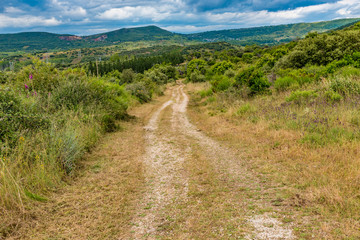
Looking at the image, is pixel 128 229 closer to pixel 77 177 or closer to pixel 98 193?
pixel 98 193

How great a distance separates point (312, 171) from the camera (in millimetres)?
4551

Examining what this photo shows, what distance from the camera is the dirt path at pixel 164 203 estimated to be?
3.22 m

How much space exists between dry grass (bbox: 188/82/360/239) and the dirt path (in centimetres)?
41

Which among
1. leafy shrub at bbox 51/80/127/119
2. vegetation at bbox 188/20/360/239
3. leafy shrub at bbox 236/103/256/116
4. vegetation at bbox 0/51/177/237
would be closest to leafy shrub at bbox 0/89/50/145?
vegetation at bbox 0/51/177/237

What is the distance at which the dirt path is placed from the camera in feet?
10.6

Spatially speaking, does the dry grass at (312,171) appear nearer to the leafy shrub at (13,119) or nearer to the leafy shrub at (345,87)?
the leafy shrub at (345,87)

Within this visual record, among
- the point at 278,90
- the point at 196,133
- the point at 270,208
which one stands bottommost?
the point at 196,133

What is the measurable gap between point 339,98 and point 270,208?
8.06 metres

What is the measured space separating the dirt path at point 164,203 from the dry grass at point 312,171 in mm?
406

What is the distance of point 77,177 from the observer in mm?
5324

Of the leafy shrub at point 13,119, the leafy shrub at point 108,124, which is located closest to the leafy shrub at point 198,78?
the leafy shrub at point 108,124

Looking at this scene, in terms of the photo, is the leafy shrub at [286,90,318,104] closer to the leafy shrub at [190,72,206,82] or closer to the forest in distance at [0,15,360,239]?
the forest in distance at [0,15,360,239]

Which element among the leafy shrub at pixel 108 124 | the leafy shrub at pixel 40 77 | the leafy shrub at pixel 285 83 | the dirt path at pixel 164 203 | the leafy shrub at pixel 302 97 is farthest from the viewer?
the leafy shrub at pixel 285 83

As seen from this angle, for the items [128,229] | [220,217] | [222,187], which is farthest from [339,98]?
[128,229]
